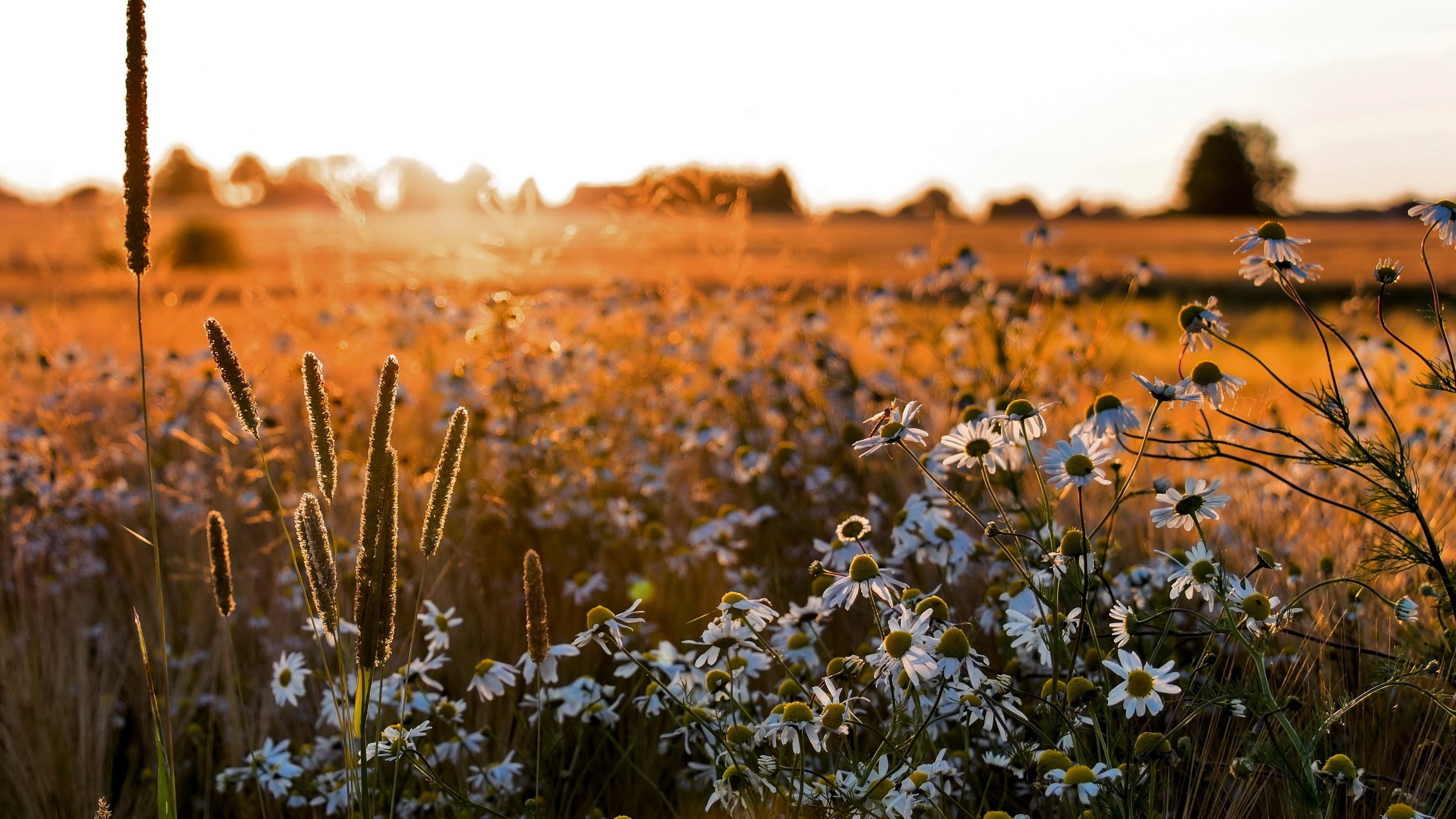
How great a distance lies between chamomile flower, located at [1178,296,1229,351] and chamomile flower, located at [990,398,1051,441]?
1.16 ft

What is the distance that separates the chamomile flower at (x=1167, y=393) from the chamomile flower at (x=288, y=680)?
193cm

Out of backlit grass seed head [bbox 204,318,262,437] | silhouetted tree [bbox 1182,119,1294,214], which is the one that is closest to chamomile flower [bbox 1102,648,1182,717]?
backlit grass seed head [bbox 204,318,262,437]

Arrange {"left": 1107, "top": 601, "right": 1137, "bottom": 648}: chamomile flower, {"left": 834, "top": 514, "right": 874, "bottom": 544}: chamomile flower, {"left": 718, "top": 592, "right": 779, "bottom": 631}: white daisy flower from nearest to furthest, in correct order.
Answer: {"left": 1107, "top": 601, "right": 1137, "bottom": 648}: chamomile flower → {"left": 718, "top": 592, "right": 779, "bottom": 631}: white daisy flower → {"left": 834, "top": 514, "right": 874, "bottom": 544}: chamomile flower

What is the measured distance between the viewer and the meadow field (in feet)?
6.04

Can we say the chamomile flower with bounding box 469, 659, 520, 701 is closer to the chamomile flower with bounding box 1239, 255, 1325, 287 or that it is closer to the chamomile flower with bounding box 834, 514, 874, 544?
the chamomile flower with bounding box 834, 514, 874, 544

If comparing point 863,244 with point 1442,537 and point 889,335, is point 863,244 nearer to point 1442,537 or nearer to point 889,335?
point 889,335

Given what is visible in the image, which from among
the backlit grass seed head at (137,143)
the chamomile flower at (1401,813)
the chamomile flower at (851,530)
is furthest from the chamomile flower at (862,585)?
the backlit grass seed head at (137,143)

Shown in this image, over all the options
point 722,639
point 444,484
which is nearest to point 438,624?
point 722,639

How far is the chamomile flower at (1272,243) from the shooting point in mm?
2064

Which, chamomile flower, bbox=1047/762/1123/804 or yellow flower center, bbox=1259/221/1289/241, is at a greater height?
yellow flower center, bbox=1259/221/1289/241

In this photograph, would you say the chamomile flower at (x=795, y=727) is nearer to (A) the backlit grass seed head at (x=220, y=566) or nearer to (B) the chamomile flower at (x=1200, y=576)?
(B) the chamomile flower at (x=1200, y=576)

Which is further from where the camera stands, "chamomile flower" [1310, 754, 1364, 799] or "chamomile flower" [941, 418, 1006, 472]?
"chamomile flower" [941, 418, 1006, 472]

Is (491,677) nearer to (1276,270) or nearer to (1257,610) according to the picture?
(1257,610)

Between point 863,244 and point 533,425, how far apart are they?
111 feet
